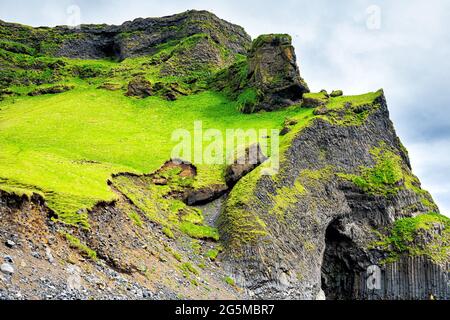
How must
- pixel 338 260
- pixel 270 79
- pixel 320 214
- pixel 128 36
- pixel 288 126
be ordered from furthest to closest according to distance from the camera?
1. pixel 128 36
2. pixel 270 79
3. pixel 288 126
4. pixel 338 260
5. pixel 320 214

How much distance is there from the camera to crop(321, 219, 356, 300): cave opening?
43.3m

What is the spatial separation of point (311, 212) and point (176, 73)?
47311 millimetres

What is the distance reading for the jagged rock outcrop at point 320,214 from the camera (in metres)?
33.4

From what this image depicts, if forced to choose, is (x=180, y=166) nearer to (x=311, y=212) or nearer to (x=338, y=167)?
(x=311, y=212)

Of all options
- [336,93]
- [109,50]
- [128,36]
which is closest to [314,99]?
[336,93]

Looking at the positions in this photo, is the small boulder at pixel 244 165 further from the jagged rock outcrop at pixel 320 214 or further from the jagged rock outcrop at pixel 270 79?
the jagged rock outcrop at pixel 270 79

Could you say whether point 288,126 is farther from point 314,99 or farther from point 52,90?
point 52,90

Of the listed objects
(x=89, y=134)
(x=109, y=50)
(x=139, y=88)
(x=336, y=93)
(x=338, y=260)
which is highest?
(x=109, y=50)

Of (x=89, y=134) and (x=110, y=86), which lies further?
(x=110, y=86)

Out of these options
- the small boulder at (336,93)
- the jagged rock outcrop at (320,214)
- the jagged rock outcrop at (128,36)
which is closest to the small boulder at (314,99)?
the small boulder at (336,93)

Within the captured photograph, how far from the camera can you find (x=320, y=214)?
133 feet

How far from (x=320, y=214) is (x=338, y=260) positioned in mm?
5652

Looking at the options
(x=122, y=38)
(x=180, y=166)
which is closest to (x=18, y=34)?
(x=122, y=38)

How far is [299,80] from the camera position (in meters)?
65.3
